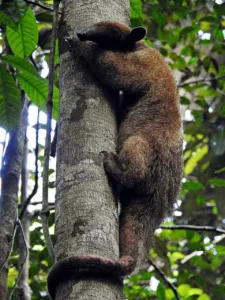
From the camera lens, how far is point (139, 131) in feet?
12.9

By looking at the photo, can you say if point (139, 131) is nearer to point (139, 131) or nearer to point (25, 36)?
point (139, 131)

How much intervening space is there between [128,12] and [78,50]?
1.67 ft

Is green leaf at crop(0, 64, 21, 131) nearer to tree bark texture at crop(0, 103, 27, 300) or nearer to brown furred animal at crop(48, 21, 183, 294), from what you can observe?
tree bark texture at crop(0, 103, 27, 300)

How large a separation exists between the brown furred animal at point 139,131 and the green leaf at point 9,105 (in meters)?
0.55

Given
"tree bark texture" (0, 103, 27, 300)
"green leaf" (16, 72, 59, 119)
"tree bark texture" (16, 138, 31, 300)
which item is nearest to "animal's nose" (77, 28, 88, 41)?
"green leaf" (16, 72, 59, 119)

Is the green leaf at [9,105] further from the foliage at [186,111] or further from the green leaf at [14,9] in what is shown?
the green leaf at [14,9]

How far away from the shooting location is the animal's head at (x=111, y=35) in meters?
3.70

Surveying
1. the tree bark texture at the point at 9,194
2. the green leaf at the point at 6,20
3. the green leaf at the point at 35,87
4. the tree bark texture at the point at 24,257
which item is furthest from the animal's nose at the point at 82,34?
the tree bark texture at the point at 24,257

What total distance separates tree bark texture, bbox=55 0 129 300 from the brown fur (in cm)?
9

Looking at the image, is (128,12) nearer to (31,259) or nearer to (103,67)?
(103,67)

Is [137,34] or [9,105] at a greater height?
[137,34]

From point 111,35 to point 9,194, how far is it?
123cm

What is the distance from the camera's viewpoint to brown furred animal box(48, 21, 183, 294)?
140 inches

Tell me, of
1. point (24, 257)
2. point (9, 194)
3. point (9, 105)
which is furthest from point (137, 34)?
point (24, 257)
